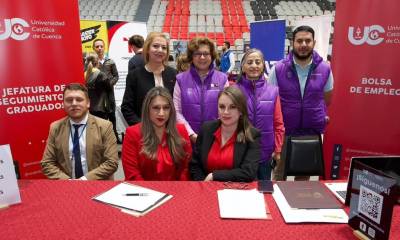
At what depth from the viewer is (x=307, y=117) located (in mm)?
2693

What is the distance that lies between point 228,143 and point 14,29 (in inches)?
71.2

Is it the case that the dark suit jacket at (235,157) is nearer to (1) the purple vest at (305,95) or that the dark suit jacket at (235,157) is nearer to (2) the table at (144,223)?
(2) the table at (144,223)

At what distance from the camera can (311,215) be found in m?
1.40

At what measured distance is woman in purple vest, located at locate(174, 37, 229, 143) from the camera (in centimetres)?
253

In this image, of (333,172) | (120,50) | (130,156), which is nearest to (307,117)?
(333,172)

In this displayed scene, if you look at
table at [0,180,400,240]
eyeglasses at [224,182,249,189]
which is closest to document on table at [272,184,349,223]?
table at [0,180,400,240]

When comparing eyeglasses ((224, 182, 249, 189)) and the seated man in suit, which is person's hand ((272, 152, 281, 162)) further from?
the seated man in suit

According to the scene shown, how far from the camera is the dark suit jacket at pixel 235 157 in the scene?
1.91 metres

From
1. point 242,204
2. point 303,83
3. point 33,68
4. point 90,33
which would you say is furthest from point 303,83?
point 90,33

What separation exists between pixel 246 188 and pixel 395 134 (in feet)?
5.33

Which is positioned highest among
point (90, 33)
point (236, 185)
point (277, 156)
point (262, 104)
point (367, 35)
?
point (90, 33)

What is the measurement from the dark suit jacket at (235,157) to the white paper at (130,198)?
1.40ft

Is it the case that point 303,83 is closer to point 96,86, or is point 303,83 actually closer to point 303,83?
point 303,83

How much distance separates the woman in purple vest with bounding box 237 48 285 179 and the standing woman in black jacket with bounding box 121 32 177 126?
2.02ft
